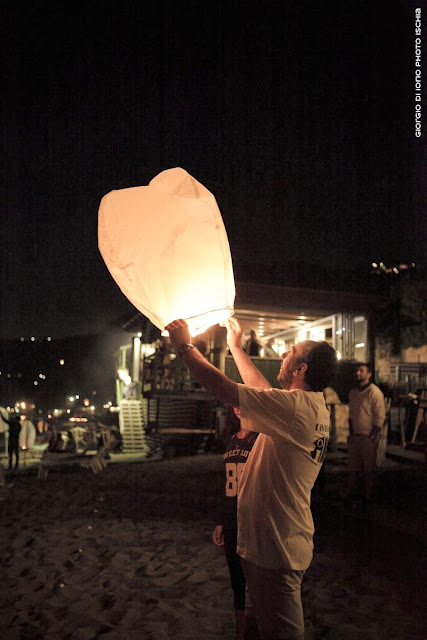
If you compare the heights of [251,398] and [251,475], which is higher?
[251,398]

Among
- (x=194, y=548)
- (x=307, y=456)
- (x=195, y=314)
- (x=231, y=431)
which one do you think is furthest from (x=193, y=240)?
(x=194, y=548)

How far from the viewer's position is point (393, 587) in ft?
14.7

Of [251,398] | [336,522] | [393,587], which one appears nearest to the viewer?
[251,398]

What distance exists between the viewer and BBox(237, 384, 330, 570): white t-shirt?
6.78 ft

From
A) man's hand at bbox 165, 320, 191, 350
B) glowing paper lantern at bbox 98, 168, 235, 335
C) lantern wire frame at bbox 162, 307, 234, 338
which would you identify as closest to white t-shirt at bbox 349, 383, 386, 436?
lantern wire frame at bbox 162, 307, 234, 338

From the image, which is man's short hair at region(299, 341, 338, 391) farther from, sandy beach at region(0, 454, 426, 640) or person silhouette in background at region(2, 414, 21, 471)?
person silhouette in background at region(2, 414, 21, 471)

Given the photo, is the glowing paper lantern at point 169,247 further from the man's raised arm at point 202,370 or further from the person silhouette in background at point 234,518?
the person silhouette in background at point 234,518

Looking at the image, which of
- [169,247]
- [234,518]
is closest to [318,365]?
[169,247]

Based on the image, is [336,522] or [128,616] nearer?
[128,616]

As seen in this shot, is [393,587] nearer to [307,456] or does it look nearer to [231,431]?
[231,431]

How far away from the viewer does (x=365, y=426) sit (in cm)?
751

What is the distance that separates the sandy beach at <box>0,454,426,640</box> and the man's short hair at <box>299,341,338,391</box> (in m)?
2.40

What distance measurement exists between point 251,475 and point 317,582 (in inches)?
121

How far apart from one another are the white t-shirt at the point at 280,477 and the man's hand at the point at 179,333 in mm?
348
